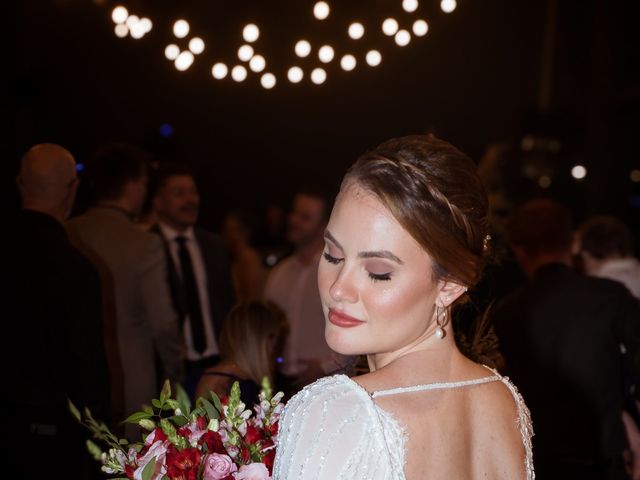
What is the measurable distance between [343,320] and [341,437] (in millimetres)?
282

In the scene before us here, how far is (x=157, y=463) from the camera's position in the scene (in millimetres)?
2262

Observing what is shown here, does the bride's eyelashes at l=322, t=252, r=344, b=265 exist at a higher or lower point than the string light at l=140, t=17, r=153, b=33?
lower

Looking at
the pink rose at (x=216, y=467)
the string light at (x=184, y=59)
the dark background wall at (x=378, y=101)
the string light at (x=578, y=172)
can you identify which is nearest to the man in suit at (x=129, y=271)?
the string light at (x=184, y=59)

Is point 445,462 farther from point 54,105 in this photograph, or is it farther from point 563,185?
point 54,105

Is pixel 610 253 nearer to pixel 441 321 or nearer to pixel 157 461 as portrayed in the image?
pixel 441 321

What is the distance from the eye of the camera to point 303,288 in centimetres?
584

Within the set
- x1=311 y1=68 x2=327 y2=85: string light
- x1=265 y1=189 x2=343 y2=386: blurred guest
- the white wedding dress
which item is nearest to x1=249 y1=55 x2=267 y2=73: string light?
x1=311 y1=68 x2=327 y2=85: string light

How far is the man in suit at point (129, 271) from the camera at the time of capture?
4844mm

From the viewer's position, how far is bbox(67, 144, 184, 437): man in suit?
4844 mm

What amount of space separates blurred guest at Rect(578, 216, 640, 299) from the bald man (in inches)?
123

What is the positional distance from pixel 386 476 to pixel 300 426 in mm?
180

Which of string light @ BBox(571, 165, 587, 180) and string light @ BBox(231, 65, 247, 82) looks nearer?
string light @ BBox(231, 65, 247, 82)

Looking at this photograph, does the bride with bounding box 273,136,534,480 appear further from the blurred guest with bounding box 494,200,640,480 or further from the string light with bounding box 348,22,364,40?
the string light with bounding box 348,22,364,40

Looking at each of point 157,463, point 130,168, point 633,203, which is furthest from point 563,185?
Answer: point 157,463
